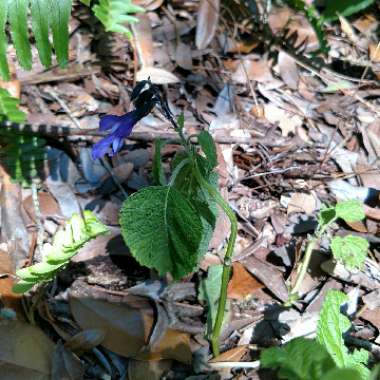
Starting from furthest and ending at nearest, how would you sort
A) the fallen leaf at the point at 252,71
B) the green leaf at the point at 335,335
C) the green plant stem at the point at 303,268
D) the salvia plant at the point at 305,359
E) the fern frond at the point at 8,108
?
the fallen leaf at the point at 252,71 < the fern frond at the point at 8,108 < the green plant stem at the point at 303,268 < the green leaf at the point at 335,335 < the salvia plant at the point at 305,359

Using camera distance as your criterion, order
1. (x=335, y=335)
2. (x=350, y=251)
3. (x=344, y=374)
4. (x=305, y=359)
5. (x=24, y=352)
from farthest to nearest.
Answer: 1. (x=350, y=251)
2. (x=24, y=352)
3. (x=335, y=335)
4. (x=305, y=359)
5. (x=344, y=374)

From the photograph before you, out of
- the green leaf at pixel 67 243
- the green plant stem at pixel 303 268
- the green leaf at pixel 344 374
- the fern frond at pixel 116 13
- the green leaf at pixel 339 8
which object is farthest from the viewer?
the green leaf at pixel 339 8

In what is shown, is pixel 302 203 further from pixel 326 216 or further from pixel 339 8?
pixel 339 8

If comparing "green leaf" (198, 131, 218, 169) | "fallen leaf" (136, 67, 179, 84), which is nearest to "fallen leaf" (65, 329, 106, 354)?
"green leaf" (198, 131, 218, 169)

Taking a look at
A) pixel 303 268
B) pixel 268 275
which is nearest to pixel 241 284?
pixel 268 275

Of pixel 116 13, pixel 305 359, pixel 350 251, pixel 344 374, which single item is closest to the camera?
pixel 344 374

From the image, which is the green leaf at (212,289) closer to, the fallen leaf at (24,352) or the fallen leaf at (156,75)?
the fallen leaf at (24,352)

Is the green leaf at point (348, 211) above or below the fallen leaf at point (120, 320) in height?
above

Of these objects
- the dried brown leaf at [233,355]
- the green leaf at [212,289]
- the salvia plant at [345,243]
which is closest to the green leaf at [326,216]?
the salvia plant at [345,243]
